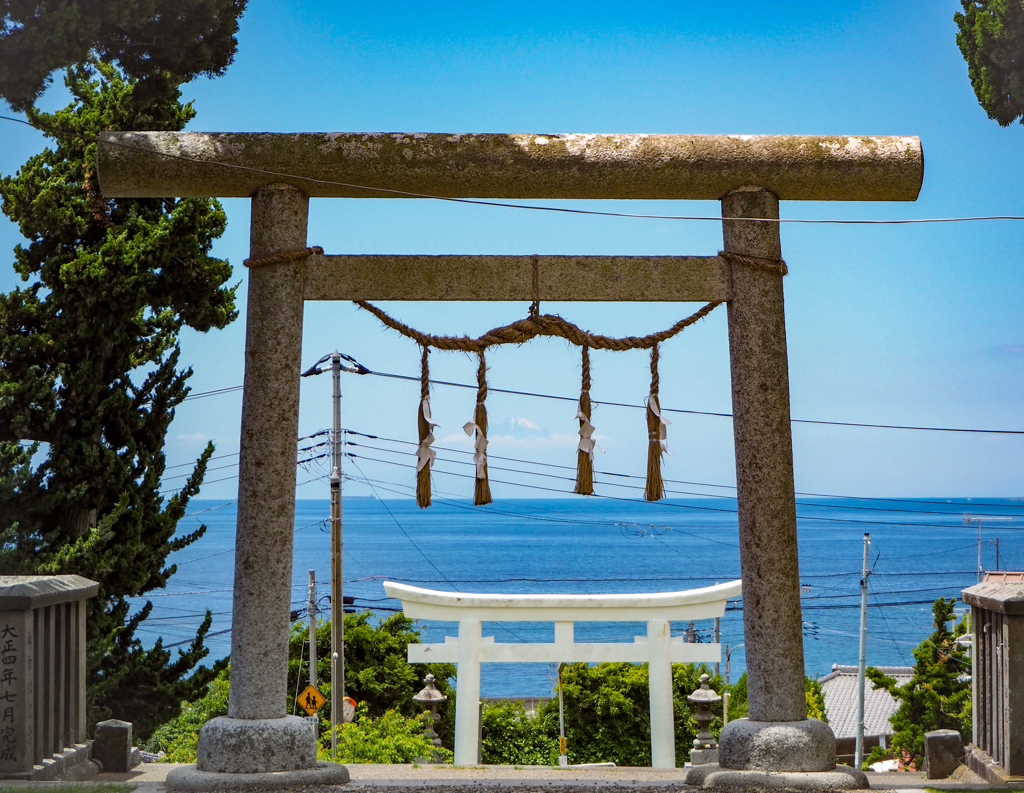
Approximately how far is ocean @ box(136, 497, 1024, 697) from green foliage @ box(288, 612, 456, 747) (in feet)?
57.1

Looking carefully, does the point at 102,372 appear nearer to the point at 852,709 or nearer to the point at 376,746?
the point at 376,746

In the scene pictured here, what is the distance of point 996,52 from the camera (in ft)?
16.9

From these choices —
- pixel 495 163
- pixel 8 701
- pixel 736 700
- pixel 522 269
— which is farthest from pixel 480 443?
pixel 736 700

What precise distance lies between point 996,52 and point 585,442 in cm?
313

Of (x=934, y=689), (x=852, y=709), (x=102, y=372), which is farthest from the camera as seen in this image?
(x=852, y=709)

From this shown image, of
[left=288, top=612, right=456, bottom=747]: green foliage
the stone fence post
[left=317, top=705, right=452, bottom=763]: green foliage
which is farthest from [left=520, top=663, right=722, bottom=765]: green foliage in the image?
the stone fence post

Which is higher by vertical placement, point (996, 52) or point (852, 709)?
point (996, 52)

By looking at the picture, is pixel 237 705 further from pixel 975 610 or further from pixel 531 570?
pixel 531 570

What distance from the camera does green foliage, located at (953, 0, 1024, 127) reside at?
498 cm

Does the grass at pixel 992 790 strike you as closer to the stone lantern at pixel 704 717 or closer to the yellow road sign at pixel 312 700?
the stone lantern at pixel 704 717

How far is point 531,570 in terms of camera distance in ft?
246

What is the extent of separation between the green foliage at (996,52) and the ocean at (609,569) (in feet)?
92.4

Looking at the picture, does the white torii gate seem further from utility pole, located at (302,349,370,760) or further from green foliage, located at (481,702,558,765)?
green foliage, located at (481,702,558,765)

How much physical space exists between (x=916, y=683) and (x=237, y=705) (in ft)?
39.2
